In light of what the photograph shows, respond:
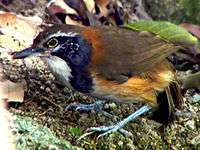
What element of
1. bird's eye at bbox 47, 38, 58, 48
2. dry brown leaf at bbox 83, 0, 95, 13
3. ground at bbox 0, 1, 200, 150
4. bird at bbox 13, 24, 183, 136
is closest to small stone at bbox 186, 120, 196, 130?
ground at bbox 0, 1, 200, 150

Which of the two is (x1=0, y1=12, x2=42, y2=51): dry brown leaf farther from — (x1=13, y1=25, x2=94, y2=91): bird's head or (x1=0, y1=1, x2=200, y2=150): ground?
(x1=13, y1=25, x2=94, y2=91): bird's head

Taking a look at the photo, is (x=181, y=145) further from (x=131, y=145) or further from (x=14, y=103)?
(x=14, y=103)

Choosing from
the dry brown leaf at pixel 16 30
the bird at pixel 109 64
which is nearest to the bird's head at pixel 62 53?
the bird at pixel 109 64

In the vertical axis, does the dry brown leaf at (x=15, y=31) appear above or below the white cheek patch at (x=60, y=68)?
below

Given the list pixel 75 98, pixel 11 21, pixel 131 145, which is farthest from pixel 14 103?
pixel 11 21

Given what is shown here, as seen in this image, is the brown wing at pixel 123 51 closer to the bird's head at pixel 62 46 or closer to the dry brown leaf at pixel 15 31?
the bird's head at pixel 62 46

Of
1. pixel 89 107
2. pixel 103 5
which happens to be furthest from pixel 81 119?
pixel 103 5

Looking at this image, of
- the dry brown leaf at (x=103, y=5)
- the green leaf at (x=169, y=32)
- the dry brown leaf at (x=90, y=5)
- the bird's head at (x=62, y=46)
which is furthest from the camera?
the dry brown leaf at (x=103, y=5)

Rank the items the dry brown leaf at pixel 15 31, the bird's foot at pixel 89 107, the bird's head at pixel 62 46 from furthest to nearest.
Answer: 1. the dry brown leaf at pixel 15 31
2. the bird's foot at pixel 89 107
3. the bird's head at pixel 62 46
